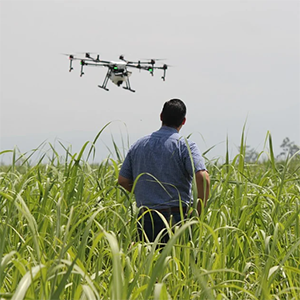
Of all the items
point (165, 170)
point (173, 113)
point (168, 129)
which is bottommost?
point (165, 170)

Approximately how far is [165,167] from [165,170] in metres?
0.02

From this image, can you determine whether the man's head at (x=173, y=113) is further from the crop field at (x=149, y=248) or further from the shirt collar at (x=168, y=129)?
the crop field at (x=149, y=248)

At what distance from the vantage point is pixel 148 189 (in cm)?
403

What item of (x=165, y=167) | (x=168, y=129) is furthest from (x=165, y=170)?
(x=168, y=129)

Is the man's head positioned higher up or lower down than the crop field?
higher up

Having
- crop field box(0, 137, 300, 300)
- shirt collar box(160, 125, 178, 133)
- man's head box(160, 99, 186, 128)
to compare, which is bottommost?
crop field box(0, 137, 300, 300)

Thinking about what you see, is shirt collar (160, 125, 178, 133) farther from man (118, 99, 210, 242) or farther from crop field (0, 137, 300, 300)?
crop field (0, 137, 300, 300)

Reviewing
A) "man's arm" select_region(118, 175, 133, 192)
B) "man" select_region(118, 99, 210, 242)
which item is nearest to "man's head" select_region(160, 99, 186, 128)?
"man" select_region(118, 99, 210, 242)

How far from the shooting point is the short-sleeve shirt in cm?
400

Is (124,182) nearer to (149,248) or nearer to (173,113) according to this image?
(173,113)

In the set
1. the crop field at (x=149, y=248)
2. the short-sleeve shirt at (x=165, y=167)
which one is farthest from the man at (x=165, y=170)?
the crop field at (x=149, y=248)

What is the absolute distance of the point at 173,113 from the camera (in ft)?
13.6

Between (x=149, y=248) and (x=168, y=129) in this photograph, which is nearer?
(x=149, y=248)

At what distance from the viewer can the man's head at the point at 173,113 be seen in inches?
163
